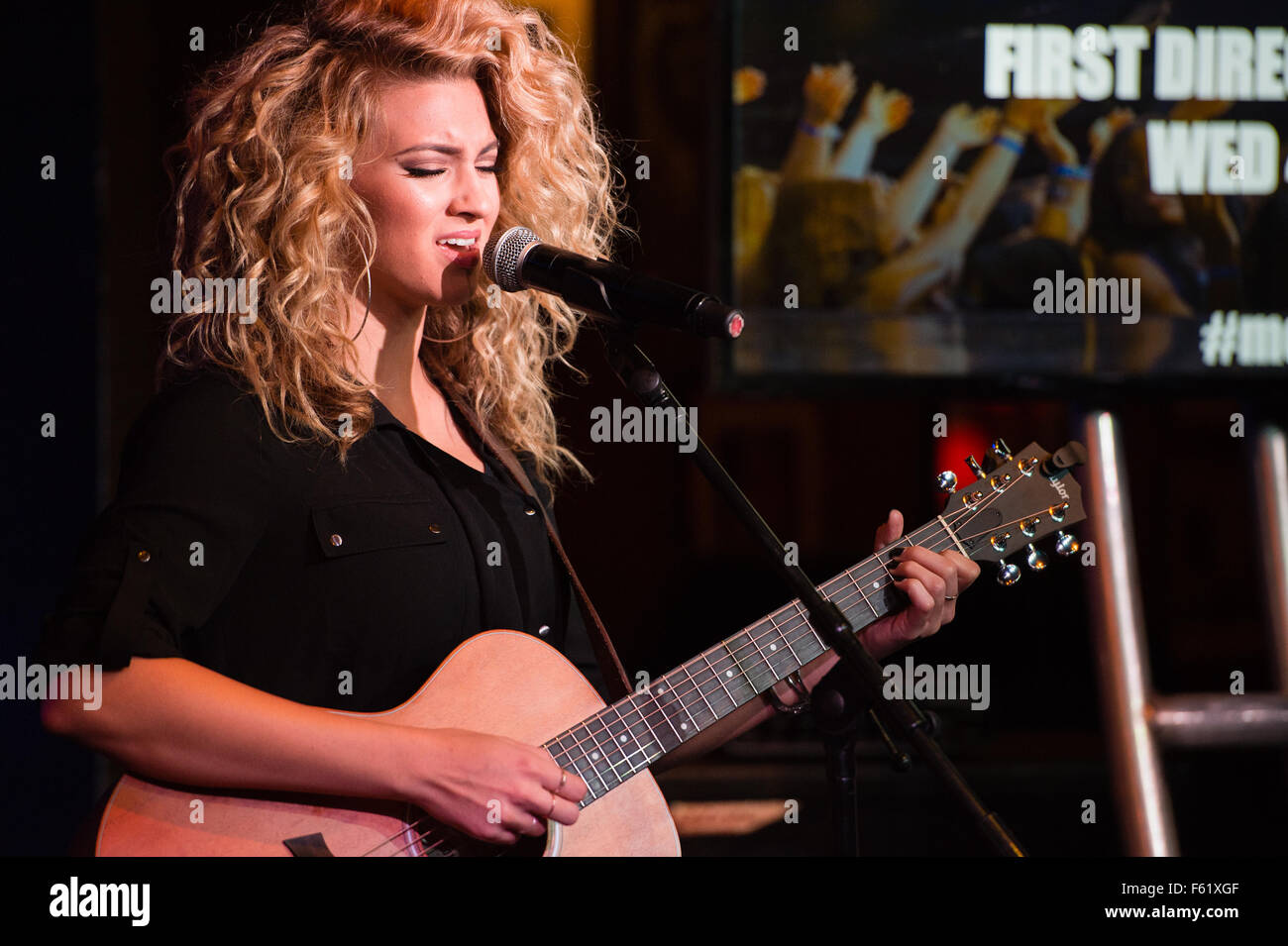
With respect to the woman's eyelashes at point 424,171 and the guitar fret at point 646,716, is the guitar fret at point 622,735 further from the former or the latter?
the woman's eyelashes at point 424,171

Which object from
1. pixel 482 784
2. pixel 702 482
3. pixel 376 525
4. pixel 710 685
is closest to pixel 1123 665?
pixel 710 685

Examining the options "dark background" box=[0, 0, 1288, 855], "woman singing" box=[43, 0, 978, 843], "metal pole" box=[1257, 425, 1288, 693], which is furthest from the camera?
"dark background" box=[0, 0, 1288, 855]

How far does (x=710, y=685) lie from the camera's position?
1.66 meters

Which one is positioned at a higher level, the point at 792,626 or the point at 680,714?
the point at 792,626

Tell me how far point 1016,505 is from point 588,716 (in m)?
0.62

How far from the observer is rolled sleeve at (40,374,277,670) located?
1407mm

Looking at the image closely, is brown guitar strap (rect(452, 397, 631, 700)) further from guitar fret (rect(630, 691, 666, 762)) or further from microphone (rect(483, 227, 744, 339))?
microphone (rect(483, 227, 744, 339))

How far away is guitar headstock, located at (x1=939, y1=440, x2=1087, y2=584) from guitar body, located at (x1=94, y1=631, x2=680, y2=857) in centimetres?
53

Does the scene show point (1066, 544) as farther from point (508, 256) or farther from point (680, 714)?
point (508, 256)

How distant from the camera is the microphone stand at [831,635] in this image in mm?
1361

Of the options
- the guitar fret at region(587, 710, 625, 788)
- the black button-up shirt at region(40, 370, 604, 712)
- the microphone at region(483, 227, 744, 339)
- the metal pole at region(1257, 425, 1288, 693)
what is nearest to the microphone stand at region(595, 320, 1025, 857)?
the microphone at region(483, 227, 744, 339)

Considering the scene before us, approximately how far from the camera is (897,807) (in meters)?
3.23
